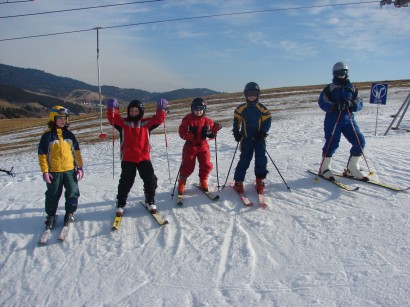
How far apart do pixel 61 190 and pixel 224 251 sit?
9.44ft

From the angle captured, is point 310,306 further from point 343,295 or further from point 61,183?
point 61,183

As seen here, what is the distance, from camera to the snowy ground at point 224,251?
358 cm

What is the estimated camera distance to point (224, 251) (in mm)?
4398

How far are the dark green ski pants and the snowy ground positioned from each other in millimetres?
412

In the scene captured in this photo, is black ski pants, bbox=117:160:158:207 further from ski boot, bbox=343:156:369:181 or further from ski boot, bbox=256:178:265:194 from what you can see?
ski boot, bbox=343:156:369:181

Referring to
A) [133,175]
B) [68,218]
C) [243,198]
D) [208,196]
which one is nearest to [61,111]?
[133,175]

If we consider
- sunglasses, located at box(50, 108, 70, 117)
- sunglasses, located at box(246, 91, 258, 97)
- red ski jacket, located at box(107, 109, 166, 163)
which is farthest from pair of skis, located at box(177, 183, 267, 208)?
sunglasses, located at box(50, 108, 70, 117)

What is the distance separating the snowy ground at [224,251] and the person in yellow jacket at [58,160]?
1.83 ft

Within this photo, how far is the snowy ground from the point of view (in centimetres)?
358

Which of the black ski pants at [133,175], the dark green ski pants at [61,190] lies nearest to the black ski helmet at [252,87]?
the black ski pants at [133,175]

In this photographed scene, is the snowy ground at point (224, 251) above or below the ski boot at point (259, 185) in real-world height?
below

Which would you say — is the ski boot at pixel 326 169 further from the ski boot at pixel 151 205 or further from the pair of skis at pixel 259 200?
the ski boot at pixel 151 205

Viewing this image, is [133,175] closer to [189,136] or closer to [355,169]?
[189,136]

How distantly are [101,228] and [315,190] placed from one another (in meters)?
3.99
